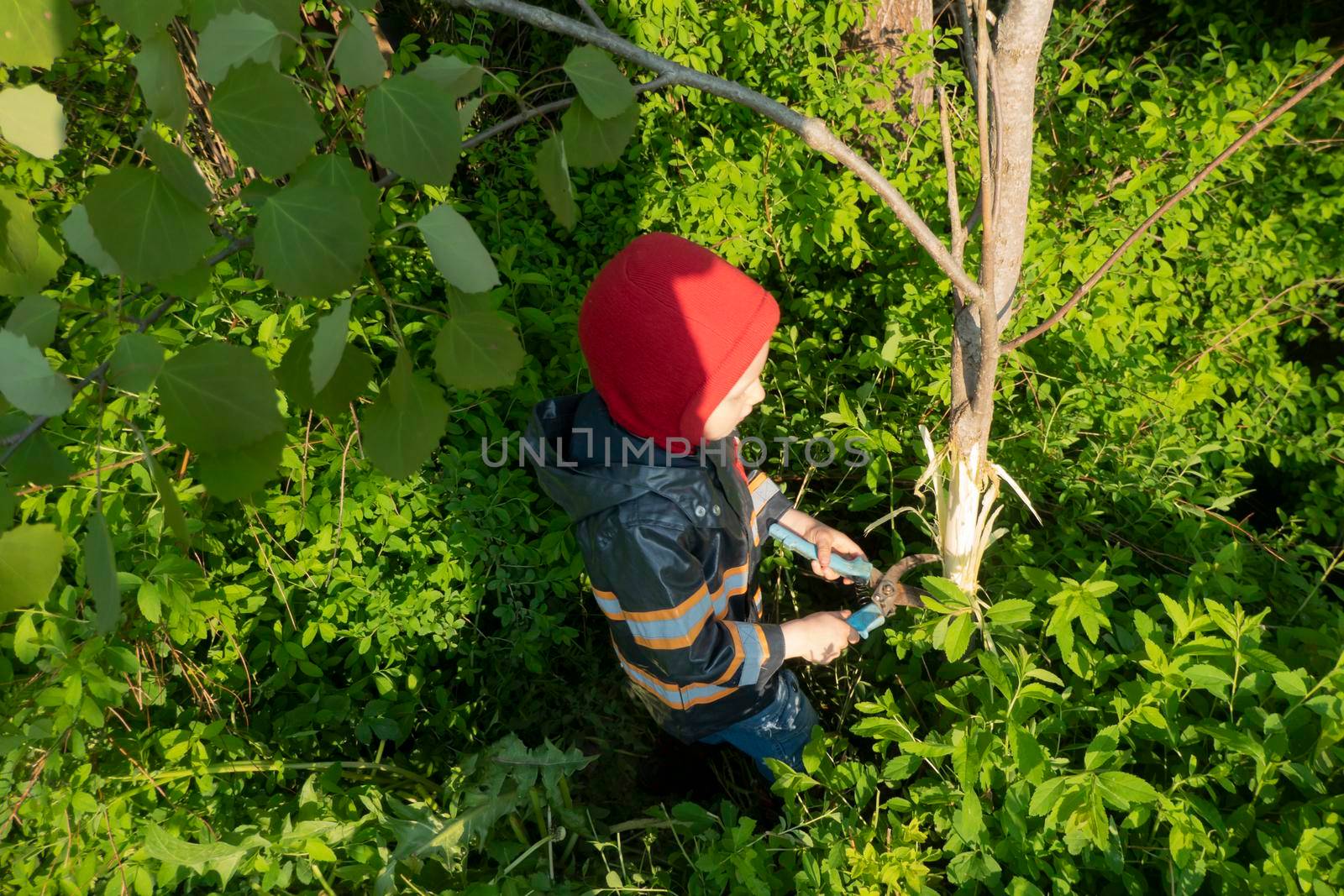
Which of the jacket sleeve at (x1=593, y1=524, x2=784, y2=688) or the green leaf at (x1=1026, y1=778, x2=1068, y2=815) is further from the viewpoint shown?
the jacket sleeve at (x1=593, y1=524, x2=784, y2=688)

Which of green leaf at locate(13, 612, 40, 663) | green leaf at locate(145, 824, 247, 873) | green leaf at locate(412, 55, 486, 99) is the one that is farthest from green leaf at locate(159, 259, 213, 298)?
green leaf at locate(13, 612, 40, 663)

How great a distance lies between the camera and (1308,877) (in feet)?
4.07

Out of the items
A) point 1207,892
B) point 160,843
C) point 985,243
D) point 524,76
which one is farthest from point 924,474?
point 524,76

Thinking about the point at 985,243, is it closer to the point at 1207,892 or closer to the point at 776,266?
the point at 1207,892

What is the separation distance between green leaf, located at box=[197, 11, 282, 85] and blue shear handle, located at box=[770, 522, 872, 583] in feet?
5.83

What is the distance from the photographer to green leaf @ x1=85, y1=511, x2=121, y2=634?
2.37 ft

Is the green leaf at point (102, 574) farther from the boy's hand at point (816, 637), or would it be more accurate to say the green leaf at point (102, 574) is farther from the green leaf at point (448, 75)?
the boy's hand at point (816, 637)

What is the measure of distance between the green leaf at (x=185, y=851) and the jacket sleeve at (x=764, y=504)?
1.44 metres

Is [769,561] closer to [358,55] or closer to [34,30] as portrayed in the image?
[358,55]

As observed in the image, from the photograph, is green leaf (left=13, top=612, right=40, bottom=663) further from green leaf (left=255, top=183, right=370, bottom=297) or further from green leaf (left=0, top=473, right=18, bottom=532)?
green leaf (left=255, top=183, right=370, bottom=297)

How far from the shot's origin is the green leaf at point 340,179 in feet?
2.46

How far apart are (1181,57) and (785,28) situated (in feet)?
8.10

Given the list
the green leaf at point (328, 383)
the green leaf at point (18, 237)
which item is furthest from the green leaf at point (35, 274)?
the green leaf at point (328, 383)

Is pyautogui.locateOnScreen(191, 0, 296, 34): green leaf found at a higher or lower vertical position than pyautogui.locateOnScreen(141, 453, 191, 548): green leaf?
higher
